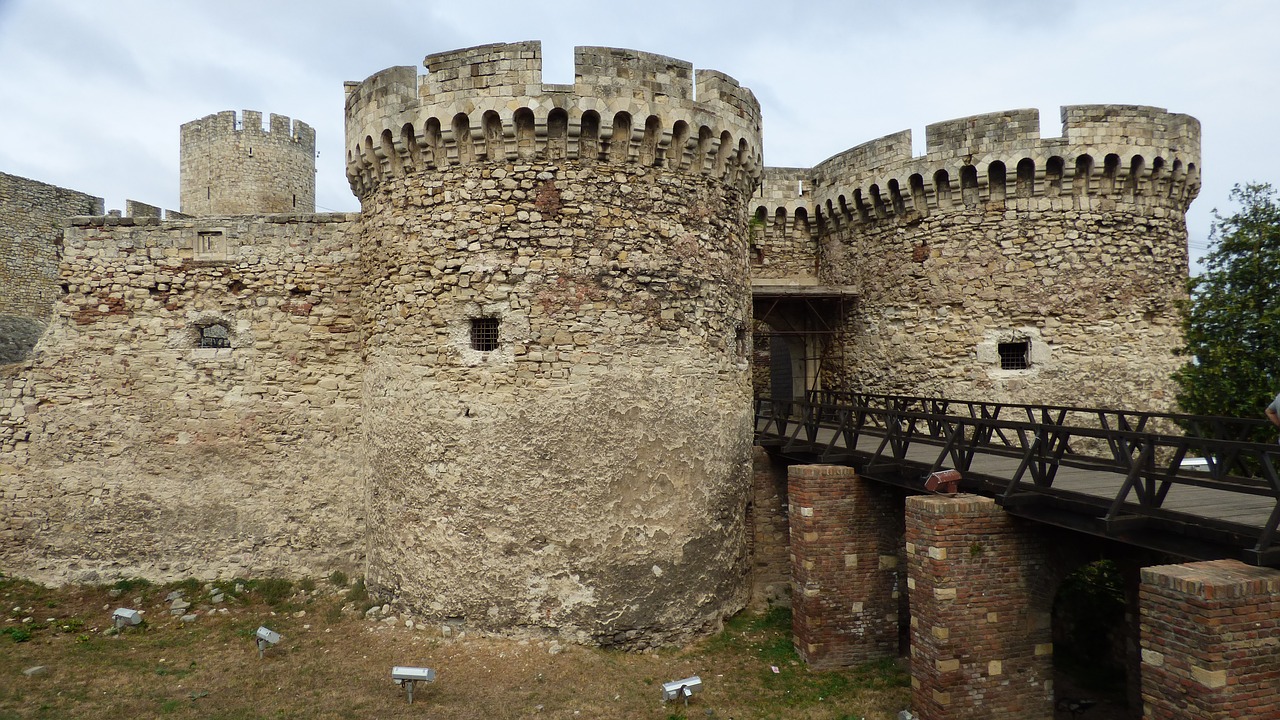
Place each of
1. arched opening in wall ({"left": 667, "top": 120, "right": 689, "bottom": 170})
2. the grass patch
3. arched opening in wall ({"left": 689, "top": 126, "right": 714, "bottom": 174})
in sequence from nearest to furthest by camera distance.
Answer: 1. the grass patch
2. arched opening in wall ({"left": 667, "top": 120, "right": 689, "bottom": 170})
3. arched opening in wall ({"left": 689, "top": 126, "right": 714, "bottom": 174})

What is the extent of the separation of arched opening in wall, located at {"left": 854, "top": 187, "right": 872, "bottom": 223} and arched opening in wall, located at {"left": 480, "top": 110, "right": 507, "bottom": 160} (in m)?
7.86

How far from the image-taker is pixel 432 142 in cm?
976

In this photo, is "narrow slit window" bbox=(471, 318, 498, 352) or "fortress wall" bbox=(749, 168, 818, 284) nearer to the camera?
"narrow slit window" bbox=(471, 318, 498, 352)

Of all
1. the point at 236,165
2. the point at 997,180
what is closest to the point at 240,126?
the point at 236,165

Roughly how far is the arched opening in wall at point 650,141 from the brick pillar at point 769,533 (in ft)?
16.0

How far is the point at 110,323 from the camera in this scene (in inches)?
445

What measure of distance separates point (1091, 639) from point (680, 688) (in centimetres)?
671

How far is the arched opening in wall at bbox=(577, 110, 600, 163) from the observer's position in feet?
31.2

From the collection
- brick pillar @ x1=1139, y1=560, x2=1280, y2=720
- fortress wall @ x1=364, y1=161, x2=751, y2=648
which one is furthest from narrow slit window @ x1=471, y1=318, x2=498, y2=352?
brick pillar @ x1=1139, y1=560, x2=1280, y2=720

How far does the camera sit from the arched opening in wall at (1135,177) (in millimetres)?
12758

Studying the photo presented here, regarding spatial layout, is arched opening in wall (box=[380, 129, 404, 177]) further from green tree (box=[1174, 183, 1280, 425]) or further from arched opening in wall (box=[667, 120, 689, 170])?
green tree (box=[1174, 183, 1280, 425])

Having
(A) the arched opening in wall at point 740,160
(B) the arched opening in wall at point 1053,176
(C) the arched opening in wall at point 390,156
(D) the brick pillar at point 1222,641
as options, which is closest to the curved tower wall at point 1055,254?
(B) the arched opening in wall at point 1053,176

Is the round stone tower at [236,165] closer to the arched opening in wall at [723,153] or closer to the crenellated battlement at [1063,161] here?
the arched opening in wall at [723,153]

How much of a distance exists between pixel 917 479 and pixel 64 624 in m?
11.5
